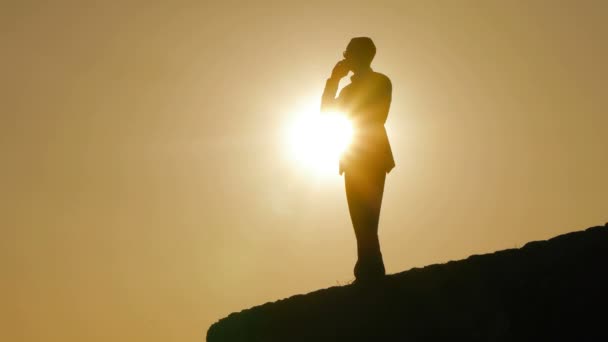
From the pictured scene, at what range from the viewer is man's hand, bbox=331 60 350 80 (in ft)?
21.9

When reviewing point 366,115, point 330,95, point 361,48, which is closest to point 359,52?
point 361,48

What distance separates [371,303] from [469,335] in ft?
3.34

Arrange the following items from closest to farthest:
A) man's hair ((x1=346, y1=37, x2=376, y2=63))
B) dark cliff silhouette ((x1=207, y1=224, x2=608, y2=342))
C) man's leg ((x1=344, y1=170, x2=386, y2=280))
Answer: dark cliff silhouette ((x1=207, y1=224, x2=608, y2=342))
man's leg ((x1=344, y1=170, x2=386, y2=280))
man's hair ((x1=346, y1=37, x2=376, y2=63))

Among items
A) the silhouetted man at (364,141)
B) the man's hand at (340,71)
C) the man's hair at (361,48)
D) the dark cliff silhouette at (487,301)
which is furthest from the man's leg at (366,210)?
the man's hair at (361,48)

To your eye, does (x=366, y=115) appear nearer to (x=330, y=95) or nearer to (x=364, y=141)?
(x=364, y=141)

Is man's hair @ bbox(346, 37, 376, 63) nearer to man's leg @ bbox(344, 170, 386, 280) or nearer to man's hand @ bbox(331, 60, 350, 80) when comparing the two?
man's hand @ bbox(331, 60, 350, 80)

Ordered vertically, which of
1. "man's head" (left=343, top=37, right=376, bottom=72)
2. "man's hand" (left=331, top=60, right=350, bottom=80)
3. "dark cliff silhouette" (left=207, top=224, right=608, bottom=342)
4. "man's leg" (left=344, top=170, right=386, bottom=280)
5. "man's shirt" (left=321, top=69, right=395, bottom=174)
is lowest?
"dark cliff silhouette" (left=207, top=224, right=608, bottom=342)

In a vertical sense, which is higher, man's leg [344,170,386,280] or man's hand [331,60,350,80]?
man's hand [331,60,350,80]

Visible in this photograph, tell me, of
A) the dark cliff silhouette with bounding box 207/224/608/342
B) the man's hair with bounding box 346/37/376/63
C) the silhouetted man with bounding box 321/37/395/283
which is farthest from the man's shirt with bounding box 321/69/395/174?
the dark cliff silhouette with bounding box 207/224/608/342

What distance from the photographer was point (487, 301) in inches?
199

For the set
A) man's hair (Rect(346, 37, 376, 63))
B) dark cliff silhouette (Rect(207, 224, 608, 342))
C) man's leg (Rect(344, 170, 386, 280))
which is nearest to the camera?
dark cliff silhouette (Rect(207, 224, 608, 342))

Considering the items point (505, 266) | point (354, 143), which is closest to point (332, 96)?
point (354, 143)

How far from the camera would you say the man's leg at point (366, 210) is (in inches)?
255

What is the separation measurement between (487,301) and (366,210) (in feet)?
5.60
